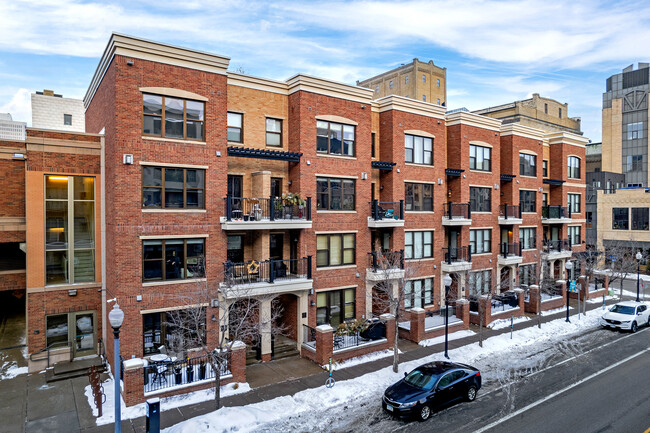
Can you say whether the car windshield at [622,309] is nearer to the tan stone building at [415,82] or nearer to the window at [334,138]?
the window at [334,138]

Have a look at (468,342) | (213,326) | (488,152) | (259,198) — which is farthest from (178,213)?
(488,152)

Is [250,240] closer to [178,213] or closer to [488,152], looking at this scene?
[178,213]

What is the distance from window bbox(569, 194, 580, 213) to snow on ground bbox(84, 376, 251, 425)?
114ft

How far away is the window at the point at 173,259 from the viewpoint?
17641 millimetres

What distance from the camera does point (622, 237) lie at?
52.9 m

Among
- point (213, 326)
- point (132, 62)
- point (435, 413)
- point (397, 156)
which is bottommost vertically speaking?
point (435, 413)

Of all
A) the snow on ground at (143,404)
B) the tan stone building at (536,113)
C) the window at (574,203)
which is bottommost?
the snow on ground at (143,404)

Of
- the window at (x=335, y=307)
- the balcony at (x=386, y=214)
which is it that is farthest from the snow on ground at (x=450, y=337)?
the balcony at (x=386, y=214)

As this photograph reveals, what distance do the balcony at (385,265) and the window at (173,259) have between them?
9.20 metres

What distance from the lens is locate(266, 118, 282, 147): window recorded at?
2202cm

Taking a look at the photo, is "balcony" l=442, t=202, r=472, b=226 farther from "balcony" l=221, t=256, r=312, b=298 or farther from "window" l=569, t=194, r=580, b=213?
"window" l=569, t=194, r=580, b=213

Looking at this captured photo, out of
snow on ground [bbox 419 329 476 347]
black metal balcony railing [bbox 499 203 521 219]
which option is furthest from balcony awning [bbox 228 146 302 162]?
black metal balcony railing [bbox 499 203 521 219]

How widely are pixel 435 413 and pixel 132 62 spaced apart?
17.5 m

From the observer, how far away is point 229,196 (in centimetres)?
1939
